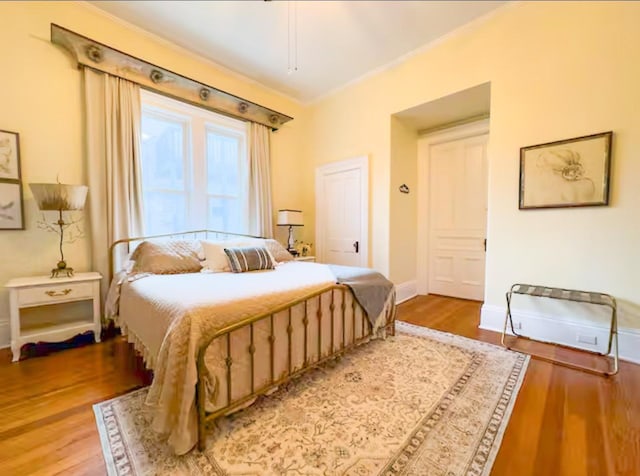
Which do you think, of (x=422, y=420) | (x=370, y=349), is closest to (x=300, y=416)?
(x=422, y=420)

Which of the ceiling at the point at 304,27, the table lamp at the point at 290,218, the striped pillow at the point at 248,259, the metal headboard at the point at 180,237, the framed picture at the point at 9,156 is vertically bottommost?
the striped pillow at the point at 248,259

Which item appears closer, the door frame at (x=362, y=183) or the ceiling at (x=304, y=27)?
the ceiling at (x=304, y=27)

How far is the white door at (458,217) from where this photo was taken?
4012 millimetres

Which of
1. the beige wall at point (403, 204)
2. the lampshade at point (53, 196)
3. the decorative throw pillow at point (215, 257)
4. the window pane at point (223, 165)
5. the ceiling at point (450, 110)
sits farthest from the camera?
the beige wall at point (403, 204)

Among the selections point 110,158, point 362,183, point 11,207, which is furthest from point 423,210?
point 11,207

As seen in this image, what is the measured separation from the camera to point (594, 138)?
239cm

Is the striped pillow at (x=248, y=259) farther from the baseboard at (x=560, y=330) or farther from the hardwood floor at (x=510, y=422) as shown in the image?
the baseboard at (x=560, y=330)

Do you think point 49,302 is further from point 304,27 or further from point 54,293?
point 304,27

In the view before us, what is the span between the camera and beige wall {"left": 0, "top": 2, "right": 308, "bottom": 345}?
8.03 feet

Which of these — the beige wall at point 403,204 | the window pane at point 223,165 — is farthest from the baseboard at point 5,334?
the beige wall at point 403,204

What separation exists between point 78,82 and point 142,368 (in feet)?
9.28

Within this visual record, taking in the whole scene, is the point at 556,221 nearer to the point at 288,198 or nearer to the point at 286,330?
the point at 286,330

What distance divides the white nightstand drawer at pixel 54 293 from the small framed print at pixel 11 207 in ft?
2.21

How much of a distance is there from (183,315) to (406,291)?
11.6 feet
